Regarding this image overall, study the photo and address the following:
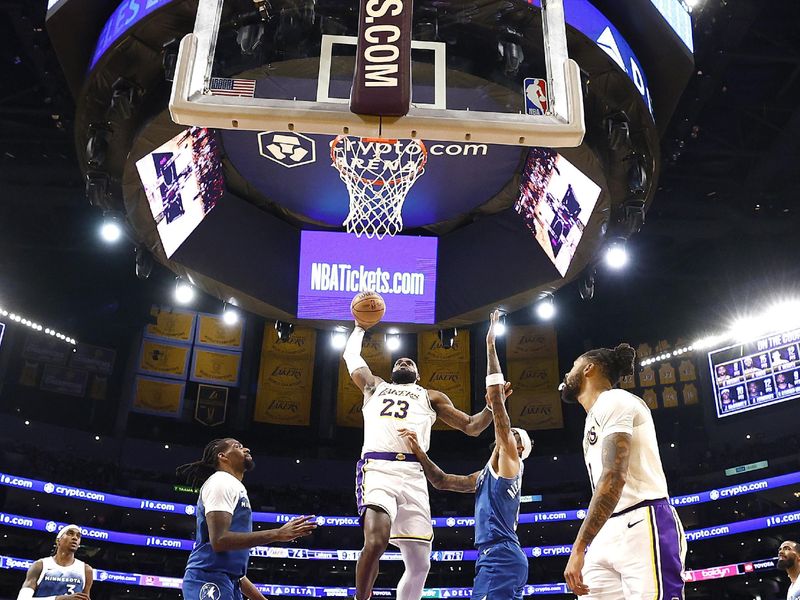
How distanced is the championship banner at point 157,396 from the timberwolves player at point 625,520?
17298mm

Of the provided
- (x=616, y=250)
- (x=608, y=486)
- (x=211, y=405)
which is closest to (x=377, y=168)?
(x=616, y=250)

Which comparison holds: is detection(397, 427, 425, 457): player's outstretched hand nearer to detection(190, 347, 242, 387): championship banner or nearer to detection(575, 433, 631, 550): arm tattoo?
detection(575, 433, 631, 550): arm tattoo

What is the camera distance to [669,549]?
3393 millimetres

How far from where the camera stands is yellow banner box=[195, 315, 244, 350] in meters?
20.2

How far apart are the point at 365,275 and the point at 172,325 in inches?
459

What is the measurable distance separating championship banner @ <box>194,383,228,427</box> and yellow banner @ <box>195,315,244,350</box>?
3.79 feet

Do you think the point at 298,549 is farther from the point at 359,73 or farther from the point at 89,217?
the point at 359,73

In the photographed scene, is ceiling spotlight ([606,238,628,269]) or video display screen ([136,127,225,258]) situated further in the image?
ceiling spotlight ([606,238,628,269])

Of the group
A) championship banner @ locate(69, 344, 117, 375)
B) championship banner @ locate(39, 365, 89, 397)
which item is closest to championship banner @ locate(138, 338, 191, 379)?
championship banner @ locate(69, 344, 117, 375)

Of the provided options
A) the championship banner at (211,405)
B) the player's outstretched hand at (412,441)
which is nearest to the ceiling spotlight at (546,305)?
the player's outstretched hand at (412,441)

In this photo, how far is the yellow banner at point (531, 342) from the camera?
2034 centimetres

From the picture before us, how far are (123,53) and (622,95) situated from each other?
192 inches

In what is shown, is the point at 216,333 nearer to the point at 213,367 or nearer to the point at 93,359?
the point at 213,367

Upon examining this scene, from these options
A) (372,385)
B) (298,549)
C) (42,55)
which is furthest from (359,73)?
(298,549)
